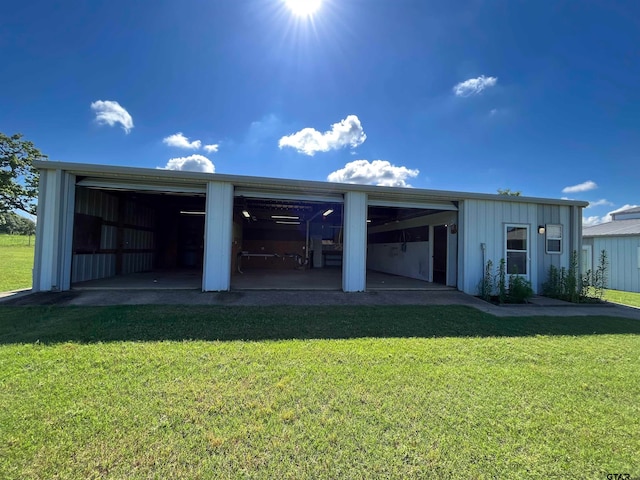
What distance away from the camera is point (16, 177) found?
1748 cm

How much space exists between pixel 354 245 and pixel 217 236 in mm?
3375

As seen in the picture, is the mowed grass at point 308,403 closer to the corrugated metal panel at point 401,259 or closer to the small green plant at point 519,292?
the small green plant at point 519,292

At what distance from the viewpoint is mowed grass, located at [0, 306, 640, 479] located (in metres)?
1.68

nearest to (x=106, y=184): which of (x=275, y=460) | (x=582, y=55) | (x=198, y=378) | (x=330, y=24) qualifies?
(x=198, y=378)

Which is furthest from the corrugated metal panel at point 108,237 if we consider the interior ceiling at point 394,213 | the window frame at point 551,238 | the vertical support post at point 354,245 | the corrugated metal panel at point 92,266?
the window frame at point 551,238

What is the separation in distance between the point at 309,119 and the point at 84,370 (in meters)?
9.13

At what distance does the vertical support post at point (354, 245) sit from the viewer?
729cm

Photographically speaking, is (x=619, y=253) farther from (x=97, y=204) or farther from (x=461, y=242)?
(x=97, y=204)

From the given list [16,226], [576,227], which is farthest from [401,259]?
[16,226]

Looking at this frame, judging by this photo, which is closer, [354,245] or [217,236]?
[217,236]

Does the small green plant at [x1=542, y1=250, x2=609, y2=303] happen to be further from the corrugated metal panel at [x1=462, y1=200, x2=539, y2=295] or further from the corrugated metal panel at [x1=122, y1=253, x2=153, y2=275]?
the corrugated metal panel at [x1=122, y1=253, x2=153, y2=275]

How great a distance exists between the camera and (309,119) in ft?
32.2

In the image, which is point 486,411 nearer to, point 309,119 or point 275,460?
point 275,460

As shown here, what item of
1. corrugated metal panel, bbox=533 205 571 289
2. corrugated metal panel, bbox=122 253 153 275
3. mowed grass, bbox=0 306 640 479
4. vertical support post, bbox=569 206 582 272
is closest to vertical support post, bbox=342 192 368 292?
mowed grass, bbox=0 306 640 479
